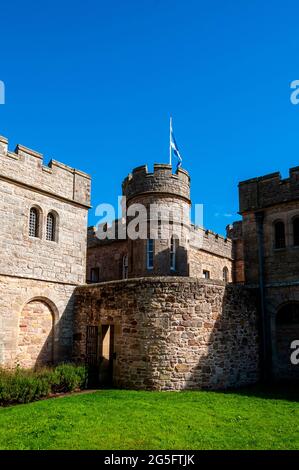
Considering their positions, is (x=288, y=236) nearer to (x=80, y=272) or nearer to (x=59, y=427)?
(x=80, y=272)

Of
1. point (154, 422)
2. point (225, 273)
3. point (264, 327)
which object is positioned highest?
point (225, 273)

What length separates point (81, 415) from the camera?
33.8 ft

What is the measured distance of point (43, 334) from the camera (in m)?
16.1

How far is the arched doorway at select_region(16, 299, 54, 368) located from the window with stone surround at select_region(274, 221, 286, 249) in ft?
32.1

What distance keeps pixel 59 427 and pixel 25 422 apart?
1064mm

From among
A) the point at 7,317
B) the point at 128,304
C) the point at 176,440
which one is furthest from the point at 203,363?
the point at 7,317

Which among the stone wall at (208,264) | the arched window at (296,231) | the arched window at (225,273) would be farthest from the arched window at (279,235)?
the arched window at (225,273)

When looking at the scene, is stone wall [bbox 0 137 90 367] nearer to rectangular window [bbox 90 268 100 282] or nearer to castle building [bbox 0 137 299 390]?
castle building [bbox 0 137 299 390]

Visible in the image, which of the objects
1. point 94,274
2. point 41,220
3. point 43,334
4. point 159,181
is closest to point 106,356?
point 43,334

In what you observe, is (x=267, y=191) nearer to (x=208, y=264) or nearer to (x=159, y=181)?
(x=159, y=181)

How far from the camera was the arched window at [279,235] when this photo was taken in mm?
17234

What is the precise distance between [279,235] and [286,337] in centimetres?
419

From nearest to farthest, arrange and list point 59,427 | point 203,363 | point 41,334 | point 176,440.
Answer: point 176,440 < point 59,427 < point 203,363 < point 41,334

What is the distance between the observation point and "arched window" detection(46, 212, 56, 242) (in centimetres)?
1716
